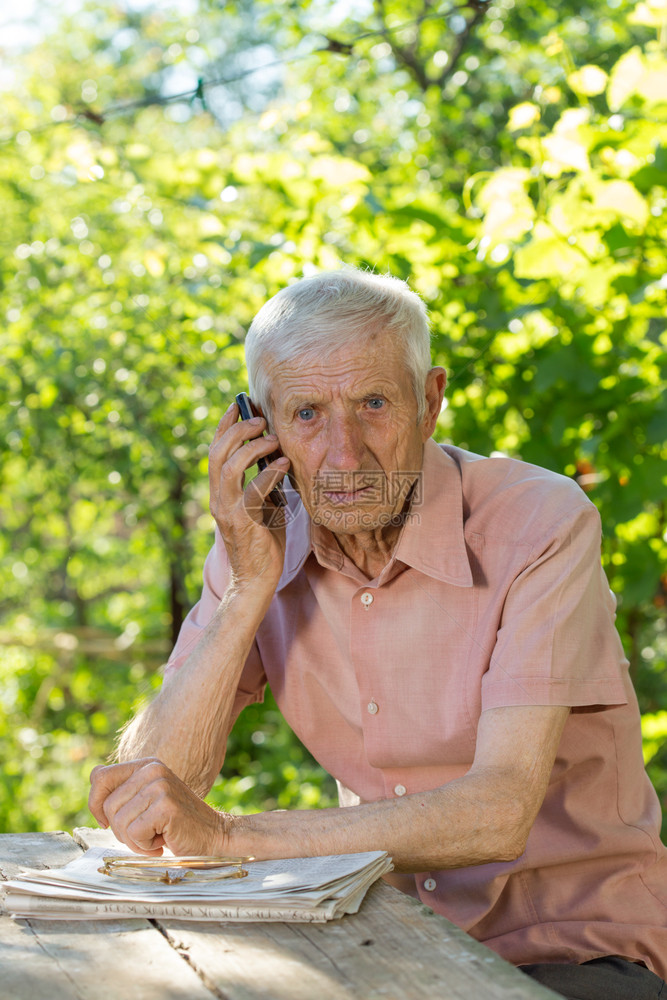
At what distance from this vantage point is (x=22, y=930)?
1241 mm

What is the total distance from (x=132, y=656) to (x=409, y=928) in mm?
5788

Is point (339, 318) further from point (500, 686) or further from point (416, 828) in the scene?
point (416, 828)

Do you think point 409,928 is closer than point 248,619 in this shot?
Yes

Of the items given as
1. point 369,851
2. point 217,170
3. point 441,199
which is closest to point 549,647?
point 369,851

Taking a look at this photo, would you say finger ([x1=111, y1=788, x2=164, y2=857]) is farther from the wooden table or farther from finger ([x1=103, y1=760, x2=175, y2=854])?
the wooden table

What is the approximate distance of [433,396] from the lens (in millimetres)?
2131

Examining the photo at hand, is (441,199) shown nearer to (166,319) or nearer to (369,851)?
(166,319)

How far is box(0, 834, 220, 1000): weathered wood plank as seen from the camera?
106 cm

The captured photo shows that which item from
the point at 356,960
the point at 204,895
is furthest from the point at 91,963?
the point at 356,960

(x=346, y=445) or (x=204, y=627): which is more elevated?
(x=346, y=445)

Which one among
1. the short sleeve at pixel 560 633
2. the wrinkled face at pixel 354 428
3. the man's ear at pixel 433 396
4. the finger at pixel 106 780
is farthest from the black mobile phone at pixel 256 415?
the finger at pixel 106 780

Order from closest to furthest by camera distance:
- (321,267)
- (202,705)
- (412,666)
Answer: (412,666)
(202,705)
(321,267)

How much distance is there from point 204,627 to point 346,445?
568 millimetres

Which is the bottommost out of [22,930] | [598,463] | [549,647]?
[598,463]
